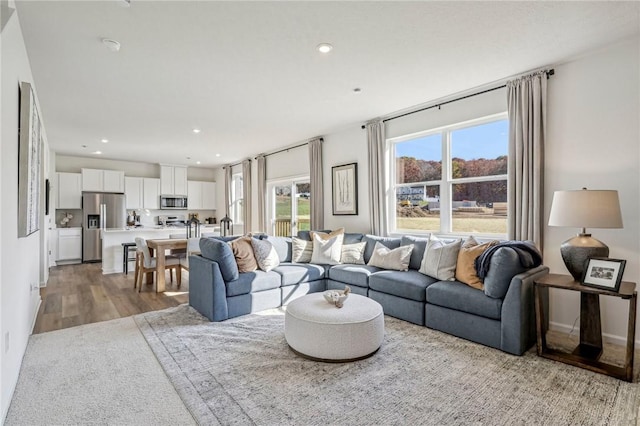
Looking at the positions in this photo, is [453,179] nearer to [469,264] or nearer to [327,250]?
[469,264]

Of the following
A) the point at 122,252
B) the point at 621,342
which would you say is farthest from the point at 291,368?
the point at 122,252

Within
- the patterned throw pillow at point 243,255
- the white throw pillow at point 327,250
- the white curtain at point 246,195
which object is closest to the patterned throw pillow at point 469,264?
the white throw pillow at point 327,250

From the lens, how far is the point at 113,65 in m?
3.11

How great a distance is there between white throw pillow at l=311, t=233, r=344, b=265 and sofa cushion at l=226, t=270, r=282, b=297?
2.62 ft

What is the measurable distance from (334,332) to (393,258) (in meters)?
1.66

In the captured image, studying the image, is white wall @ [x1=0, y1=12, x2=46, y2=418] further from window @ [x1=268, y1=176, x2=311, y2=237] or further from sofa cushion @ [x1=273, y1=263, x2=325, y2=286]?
window @ [x1=268, y1=176, x2=311, y2=237]

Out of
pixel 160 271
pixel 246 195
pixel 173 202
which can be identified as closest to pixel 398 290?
pixel 160 271

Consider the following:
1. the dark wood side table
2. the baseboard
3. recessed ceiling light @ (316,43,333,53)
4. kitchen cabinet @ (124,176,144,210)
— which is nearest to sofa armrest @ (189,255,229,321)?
recessed ceiling light @ (316,43,333,53)

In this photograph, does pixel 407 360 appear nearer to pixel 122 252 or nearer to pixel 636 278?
pixel 636 278

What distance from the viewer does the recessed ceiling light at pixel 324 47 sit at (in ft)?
9.07

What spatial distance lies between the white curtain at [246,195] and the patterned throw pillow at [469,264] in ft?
18.4

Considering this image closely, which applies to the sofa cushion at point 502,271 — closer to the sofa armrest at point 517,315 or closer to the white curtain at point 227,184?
the sofa armrest at point 517,315

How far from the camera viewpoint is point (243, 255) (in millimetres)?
3914

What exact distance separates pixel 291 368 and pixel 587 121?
3.42m
